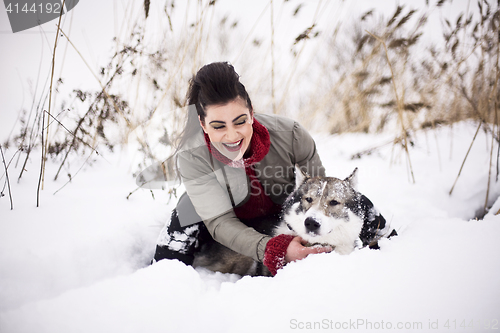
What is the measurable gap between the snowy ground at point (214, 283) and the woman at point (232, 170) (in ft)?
1.04

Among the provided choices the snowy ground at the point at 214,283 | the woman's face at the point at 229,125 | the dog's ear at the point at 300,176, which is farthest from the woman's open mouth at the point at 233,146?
the snowy ground at the point at 214,283

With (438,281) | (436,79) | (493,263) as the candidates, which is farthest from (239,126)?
(436,79)

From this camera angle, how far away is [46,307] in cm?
114

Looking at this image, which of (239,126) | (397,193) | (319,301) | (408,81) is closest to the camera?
(319,301)

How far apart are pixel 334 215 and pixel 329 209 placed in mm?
54

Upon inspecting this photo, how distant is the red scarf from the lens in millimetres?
1809

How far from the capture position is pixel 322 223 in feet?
5.14

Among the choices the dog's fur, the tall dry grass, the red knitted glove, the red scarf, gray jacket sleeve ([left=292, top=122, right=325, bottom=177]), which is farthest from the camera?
the tall dry grass

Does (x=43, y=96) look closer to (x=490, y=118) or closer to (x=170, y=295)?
(x=170, y=295)

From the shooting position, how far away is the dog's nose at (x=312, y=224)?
156 centimetres

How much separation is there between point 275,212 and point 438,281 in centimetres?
137
